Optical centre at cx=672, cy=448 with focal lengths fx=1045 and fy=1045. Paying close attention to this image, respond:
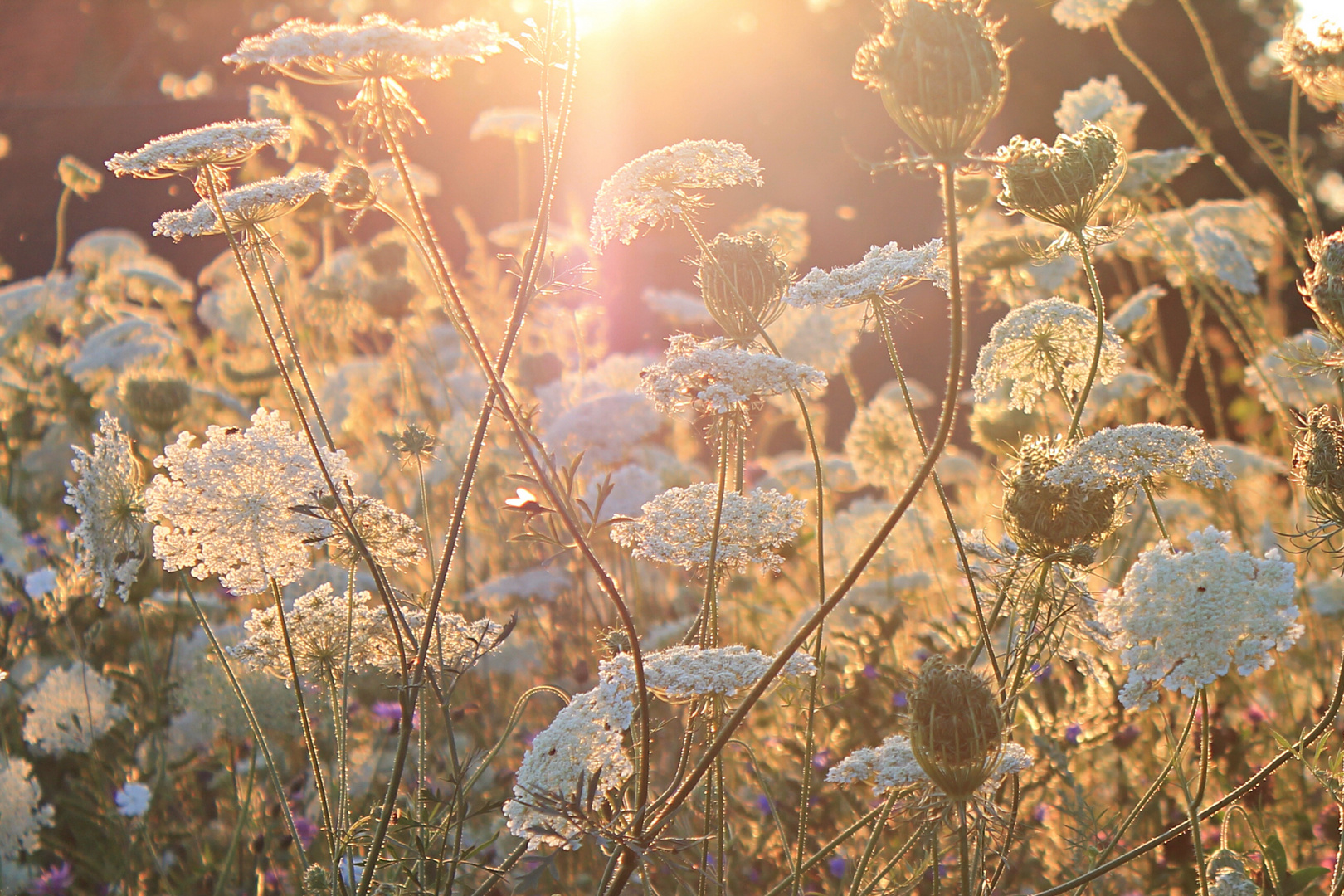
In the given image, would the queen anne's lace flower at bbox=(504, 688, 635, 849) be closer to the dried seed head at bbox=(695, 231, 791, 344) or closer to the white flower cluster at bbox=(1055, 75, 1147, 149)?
the dried seed head at bbox=(695, 231, 791, 344)

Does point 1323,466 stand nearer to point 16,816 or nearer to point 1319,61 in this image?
point 1319,61

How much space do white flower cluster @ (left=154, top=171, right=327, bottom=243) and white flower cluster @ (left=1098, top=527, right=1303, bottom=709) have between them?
1.73 meters

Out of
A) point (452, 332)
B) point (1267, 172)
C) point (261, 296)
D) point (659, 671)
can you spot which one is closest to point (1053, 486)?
point (659, 671)

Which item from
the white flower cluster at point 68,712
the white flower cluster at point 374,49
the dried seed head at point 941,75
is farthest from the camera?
the white flower cluster at point 68,712

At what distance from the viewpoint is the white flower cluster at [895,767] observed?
6.02ft

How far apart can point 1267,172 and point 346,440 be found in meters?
17.4

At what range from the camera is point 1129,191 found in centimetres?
462

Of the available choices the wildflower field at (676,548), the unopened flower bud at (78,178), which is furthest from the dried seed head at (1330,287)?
the unopened flower bud at (78,178)

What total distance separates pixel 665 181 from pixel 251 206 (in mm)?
918

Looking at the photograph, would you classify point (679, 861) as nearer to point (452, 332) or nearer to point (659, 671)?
point (659, 671)

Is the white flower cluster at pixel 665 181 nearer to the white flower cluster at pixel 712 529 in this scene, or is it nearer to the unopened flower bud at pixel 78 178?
the white flower cluster at pixel 712 529

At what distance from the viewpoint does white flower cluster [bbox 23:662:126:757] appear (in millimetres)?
3504

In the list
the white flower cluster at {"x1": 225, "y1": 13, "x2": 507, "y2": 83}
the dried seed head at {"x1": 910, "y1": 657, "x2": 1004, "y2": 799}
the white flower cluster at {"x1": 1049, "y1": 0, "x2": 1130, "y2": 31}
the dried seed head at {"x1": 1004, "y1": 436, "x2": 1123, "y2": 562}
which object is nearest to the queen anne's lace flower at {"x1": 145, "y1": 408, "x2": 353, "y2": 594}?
the white flower cluster at {"x1": 225, "y1": 13, "x2": 507, "y2": 83}

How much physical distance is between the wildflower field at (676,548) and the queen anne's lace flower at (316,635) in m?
0.01
